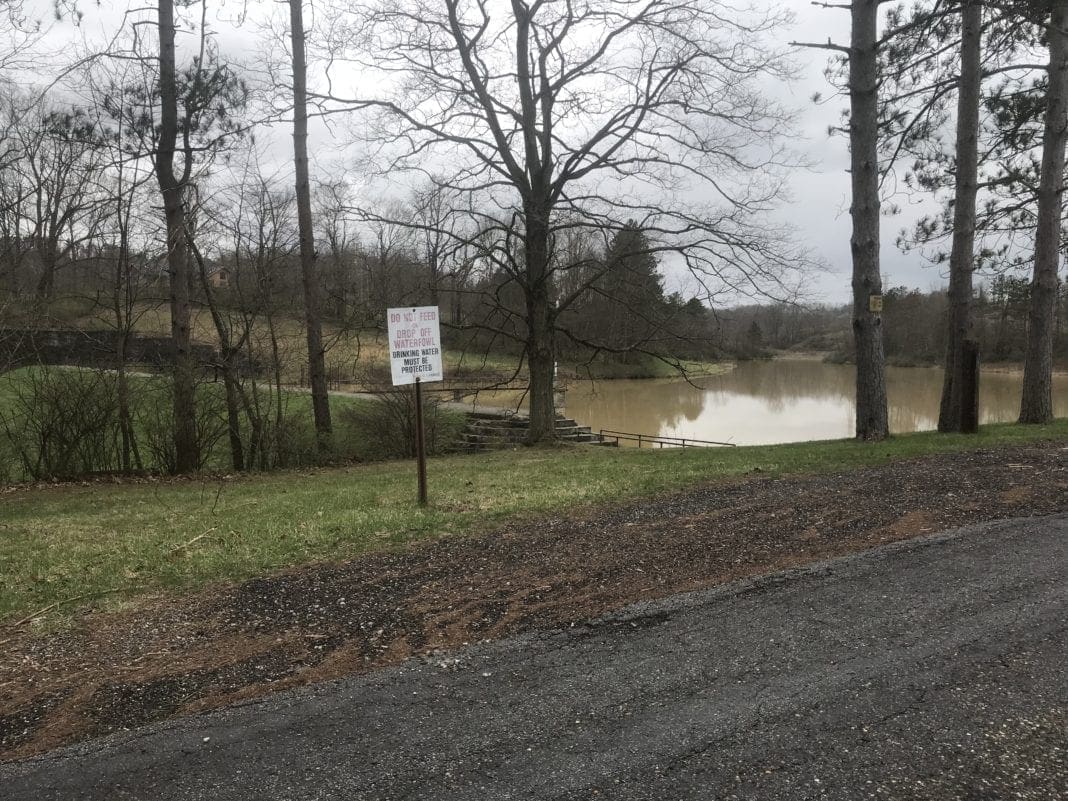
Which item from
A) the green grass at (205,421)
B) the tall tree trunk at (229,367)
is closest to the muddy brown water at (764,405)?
the green grass at (205,421)

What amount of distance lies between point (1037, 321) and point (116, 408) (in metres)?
18.0

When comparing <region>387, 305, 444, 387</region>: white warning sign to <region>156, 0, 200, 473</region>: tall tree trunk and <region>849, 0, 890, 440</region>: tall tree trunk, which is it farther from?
<region>849, 0, 890, 440</region>: tall tree trunk

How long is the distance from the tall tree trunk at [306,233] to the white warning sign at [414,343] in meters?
9.22

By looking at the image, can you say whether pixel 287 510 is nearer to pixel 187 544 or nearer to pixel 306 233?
pixel 187 544

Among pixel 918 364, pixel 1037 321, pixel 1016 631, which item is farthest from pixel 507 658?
pixel 918 364

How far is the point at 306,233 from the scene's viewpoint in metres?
16.0

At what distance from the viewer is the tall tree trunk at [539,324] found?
15.4 metres

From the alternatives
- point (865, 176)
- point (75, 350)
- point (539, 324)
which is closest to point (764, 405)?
point (539, 324)

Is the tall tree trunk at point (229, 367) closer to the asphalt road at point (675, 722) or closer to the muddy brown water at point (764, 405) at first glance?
the muddy brown water at point (764, 405)

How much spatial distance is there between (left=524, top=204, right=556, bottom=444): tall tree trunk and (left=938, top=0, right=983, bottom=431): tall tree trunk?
7.80m

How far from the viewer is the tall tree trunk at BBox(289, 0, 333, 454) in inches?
619

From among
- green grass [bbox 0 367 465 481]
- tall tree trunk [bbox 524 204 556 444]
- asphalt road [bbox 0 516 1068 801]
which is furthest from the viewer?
tall tree trunk [bbox 524 204 556 444]

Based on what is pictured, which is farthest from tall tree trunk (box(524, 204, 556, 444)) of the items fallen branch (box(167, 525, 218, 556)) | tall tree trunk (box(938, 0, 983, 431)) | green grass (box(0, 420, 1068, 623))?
fallen branch (box(167, 525, 218, 556))

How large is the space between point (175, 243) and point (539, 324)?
7.47m
